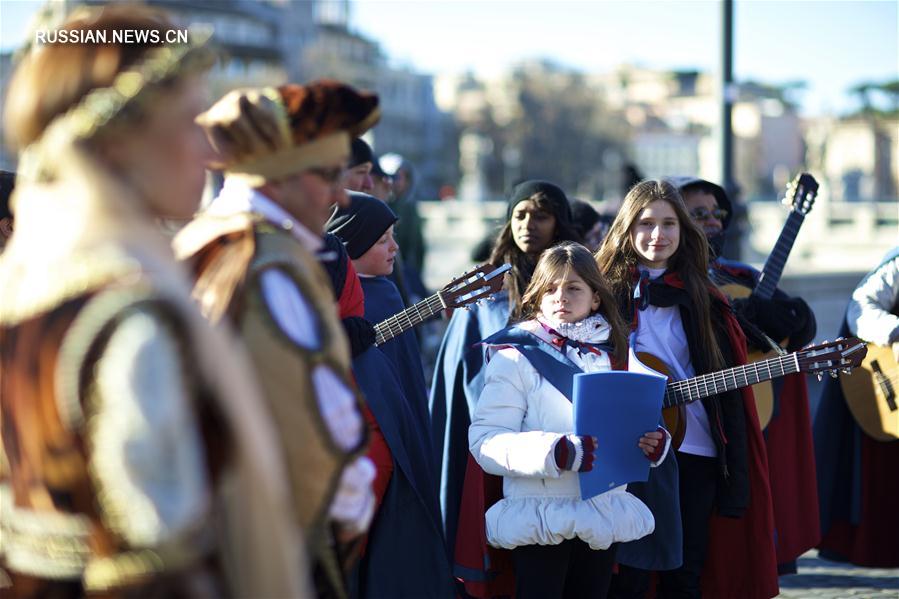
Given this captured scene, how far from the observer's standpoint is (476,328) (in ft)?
19.2

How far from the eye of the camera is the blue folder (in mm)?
4043

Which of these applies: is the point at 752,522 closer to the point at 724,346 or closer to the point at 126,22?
the point at 724,346

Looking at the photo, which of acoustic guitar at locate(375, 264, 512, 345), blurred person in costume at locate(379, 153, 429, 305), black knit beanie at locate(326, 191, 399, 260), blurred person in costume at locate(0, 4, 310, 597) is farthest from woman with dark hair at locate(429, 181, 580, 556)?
blurred person in costume at locate(0, 4, 310, 597)

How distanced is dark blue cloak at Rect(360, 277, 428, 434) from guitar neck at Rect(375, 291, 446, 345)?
77 mm

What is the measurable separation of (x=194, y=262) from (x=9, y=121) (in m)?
0.47

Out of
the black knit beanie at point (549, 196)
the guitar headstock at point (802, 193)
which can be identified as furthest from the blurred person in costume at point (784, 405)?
the black knit beanie at point (549, 196)

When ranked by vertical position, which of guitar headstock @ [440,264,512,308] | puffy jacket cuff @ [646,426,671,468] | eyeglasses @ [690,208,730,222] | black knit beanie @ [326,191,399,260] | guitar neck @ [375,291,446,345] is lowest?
puffy jacket cuff @ [646,426,671,468]

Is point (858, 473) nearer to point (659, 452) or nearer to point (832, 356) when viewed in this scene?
point (832, 356)

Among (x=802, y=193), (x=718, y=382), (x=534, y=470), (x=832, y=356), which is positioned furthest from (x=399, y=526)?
(x=802, y=193)

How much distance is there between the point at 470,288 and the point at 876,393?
2.38 m

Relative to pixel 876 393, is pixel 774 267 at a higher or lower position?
higher

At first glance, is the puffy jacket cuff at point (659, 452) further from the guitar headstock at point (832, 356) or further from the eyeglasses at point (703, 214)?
the eyeglasses at point (703, 214)

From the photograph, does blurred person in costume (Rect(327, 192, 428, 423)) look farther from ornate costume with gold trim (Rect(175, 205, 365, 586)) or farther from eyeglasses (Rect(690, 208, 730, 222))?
ornate costume with gold trim (Rect(175, 205, 365, 586))

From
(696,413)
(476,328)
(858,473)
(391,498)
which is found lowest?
(858,473)
